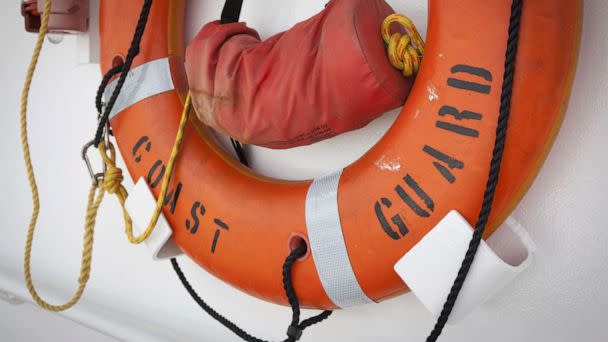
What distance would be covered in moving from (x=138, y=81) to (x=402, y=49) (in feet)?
1.51

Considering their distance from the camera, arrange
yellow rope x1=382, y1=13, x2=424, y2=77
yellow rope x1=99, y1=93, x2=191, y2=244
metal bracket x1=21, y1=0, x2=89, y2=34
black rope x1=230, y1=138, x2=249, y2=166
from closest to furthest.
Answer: yellow rope x1=382, y1=13, x2=424, y2=77, yellow rope x1=99, y1=93, x2=191, y2=244, black rope x1=230, y1=138, x2=249, y2=166, metal bracket x1=21, y1=0, x2=89, y2=34

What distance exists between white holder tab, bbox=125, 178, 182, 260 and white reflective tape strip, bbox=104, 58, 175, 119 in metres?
0.14

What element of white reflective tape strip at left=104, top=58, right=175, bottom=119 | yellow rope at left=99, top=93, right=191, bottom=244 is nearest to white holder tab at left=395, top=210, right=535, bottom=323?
yellow rope at left=99, top=93, right=191, bottom=244

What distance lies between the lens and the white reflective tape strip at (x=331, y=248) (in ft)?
2.55

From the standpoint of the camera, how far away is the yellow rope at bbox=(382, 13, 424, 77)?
0.74 m

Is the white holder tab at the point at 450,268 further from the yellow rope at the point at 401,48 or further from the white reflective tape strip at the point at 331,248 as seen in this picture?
the yellow rope at the point at 401,48

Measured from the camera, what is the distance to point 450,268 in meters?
0.70

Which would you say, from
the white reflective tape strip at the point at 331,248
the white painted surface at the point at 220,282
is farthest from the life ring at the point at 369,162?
the white painted surface at the point at 220,282

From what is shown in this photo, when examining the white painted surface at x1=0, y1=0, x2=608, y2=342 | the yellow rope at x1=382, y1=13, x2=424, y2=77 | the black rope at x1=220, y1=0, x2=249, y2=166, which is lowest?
the white painted surface at x1=0, y1=0, x2=608, y2=342

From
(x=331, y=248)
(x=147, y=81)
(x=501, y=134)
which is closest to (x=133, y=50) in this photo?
(x=147, y=81)

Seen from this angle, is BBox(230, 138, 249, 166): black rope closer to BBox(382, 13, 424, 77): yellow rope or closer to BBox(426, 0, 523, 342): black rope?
BBox(382, 13, 424, 77): yellow rope

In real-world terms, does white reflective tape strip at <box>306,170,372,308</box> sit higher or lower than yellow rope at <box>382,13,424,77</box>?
lower

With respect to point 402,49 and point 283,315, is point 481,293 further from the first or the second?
point 283,315

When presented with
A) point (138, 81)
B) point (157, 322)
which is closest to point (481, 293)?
point (138, 81)
